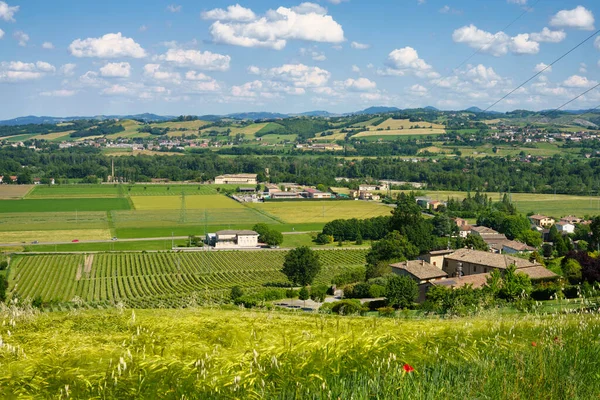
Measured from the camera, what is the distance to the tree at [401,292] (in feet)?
89.8

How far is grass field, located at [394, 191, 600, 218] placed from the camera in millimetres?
79625

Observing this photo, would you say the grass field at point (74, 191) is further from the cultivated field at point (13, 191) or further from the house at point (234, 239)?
the house at point (234, 239)

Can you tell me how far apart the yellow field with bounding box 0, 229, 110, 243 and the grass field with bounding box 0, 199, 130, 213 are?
16.7 m

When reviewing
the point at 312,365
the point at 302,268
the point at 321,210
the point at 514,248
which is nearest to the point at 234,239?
the point at 302,268

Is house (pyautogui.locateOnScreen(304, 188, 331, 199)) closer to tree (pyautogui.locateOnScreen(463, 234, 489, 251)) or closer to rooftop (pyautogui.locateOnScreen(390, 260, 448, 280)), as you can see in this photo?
tree (pyautogui.locateOnScreen(463, 234, 489, 251))

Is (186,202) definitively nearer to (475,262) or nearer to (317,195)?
(317,195)

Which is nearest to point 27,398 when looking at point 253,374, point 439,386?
point 253,374

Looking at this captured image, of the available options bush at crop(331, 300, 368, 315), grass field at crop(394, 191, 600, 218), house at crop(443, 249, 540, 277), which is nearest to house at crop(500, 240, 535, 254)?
house at crop(443, 249, 540, 277)

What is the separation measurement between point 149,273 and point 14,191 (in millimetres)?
65071

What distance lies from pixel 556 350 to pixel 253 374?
2898 mm

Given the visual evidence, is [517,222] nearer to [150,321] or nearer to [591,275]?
[591,275]

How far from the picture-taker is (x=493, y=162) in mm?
128875

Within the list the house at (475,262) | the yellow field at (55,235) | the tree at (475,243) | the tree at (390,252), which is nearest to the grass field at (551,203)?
the tree at (475,243)

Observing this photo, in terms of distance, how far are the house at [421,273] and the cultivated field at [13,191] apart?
72.8 meters
